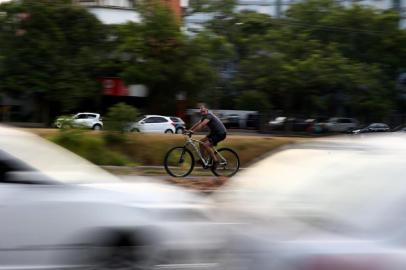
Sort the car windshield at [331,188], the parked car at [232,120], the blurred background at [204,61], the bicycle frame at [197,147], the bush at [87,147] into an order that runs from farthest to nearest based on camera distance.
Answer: the parked car at [232,120] → the blurred background at [204,61] → the bush at [87,147] → the bicycle frame at [197,147] → the car windshield at [331,188]

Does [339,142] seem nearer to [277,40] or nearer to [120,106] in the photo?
[120,106]

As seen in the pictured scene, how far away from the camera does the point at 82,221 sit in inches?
208

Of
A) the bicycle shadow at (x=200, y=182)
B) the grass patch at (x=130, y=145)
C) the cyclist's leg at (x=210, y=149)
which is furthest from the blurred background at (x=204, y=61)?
the bicycle shadow at (x=200, y=182)

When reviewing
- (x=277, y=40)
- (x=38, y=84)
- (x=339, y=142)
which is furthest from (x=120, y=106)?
(x=277, y=40)

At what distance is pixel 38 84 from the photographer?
125ft

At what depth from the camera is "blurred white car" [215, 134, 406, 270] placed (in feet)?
10.1

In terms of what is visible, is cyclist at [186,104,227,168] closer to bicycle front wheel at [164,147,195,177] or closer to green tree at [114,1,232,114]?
bicycle front wheel at [164,147,195,177]

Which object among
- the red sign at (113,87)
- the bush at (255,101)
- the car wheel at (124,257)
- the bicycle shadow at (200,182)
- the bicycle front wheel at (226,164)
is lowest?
the car wheel at (124,257)

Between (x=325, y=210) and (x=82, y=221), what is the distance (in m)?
2.51

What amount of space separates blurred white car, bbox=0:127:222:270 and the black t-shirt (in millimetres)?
8144

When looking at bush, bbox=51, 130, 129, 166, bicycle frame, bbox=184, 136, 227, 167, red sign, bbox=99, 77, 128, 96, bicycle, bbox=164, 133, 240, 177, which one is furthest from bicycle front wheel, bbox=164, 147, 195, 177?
red sign, bbox=99, 77, 128, 96

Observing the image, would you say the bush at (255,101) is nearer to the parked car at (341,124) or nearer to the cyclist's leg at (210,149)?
the parked car at (341,124)

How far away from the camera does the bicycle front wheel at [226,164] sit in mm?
14507

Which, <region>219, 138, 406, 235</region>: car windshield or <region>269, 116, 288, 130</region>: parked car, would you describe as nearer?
<region>219, 138, 406, 235</region>: car windshield
